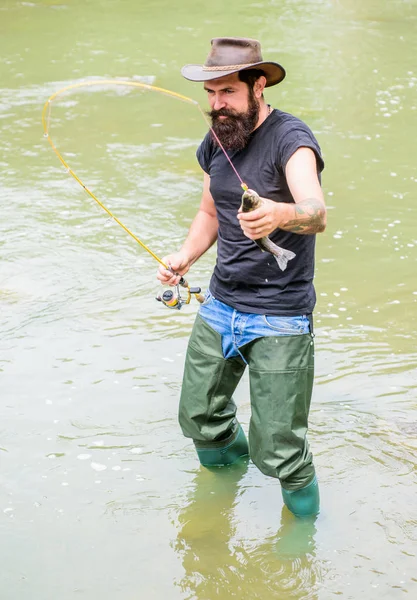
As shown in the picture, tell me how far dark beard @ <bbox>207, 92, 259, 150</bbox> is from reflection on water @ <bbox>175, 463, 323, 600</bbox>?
160 centimetres

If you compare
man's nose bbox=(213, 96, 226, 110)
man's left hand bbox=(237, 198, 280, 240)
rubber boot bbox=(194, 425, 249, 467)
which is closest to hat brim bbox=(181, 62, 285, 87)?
man's nose bbox=(213, 96, 226, 110)

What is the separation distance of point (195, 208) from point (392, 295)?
219cm

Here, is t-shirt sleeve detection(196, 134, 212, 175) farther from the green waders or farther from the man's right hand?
the green waders

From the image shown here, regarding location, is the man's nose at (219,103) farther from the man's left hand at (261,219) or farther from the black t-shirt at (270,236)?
the man's left hand at (261,219)

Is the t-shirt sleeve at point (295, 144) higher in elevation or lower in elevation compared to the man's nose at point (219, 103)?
lower

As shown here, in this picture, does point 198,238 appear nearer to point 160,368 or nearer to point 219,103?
point 219,103

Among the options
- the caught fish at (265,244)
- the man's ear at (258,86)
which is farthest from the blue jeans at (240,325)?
the man's ear at (258,86)

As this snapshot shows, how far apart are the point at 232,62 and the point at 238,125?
24 centimetres

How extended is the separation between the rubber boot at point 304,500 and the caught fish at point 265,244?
1.00 metres

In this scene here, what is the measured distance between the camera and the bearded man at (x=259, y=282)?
3.46 meters

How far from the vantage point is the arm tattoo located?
3123mm

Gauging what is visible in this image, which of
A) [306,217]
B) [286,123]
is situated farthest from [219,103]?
[306,217]

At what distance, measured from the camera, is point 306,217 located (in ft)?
10.3

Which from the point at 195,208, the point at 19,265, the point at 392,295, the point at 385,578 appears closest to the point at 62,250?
the point at 19,265
